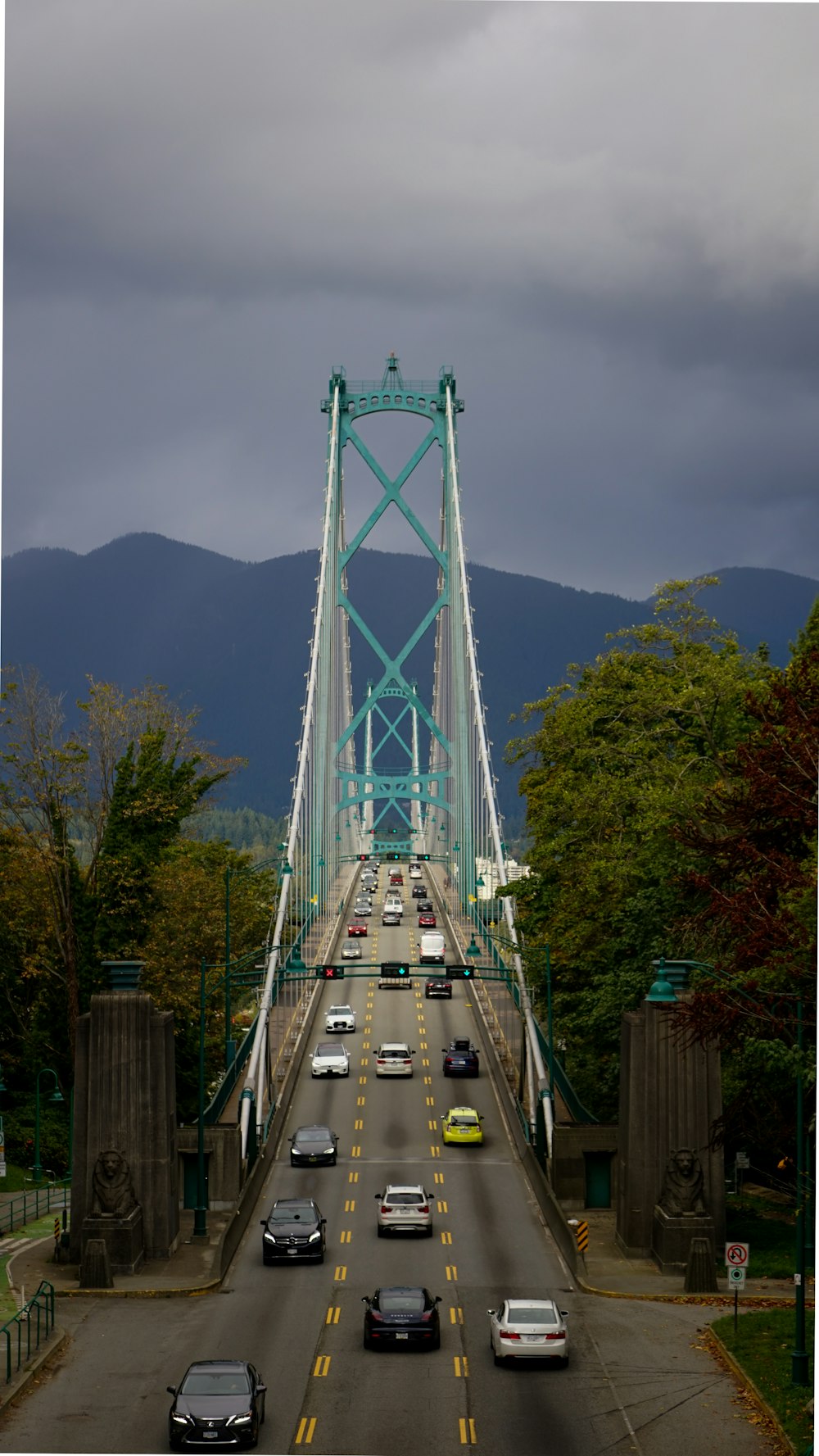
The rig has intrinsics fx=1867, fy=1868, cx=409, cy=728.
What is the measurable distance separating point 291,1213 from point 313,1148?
1312 centimetres

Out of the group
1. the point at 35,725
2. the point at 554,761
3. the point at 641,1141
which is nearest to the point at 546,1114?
the point at 641,1141

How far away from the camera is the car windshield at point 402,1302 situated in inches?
1448

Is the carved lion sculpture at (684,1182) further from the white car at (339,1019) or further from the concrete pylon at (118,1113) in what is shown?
the white car at (339,1019)

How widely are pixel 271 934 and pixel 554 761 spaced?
72.8 feet

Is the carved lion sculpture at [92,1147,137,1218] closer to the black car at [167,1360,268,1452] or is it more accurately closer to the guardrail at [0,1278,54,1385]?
the guardrail at [0,1278,54,1385]

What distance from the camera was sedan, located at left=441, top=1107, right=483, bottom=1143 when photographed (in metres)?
64.8

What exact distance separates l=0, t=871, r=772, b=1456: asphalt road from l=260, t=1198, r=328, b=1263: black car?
15.8 inches

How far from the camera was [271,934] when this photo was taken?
86875mm

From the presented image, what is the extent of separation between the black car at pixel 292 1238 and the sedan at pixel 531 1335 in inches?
436

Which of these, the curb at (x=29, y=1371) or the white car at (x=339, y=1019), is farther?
the white car at (x=339, y=1019)

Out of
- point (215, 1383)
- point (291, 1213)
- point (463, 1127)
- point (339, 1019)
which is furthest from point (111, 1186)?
point (339, 1019)

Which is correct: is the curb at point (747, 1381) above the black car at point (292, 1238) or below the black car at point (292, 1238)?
above

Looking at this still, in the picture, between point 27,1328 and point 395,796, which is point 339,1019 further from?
point 395,796

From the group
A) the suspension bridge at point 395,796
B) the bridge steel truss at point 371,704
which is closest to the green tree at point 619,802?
the suspension bridge at point 395,796
